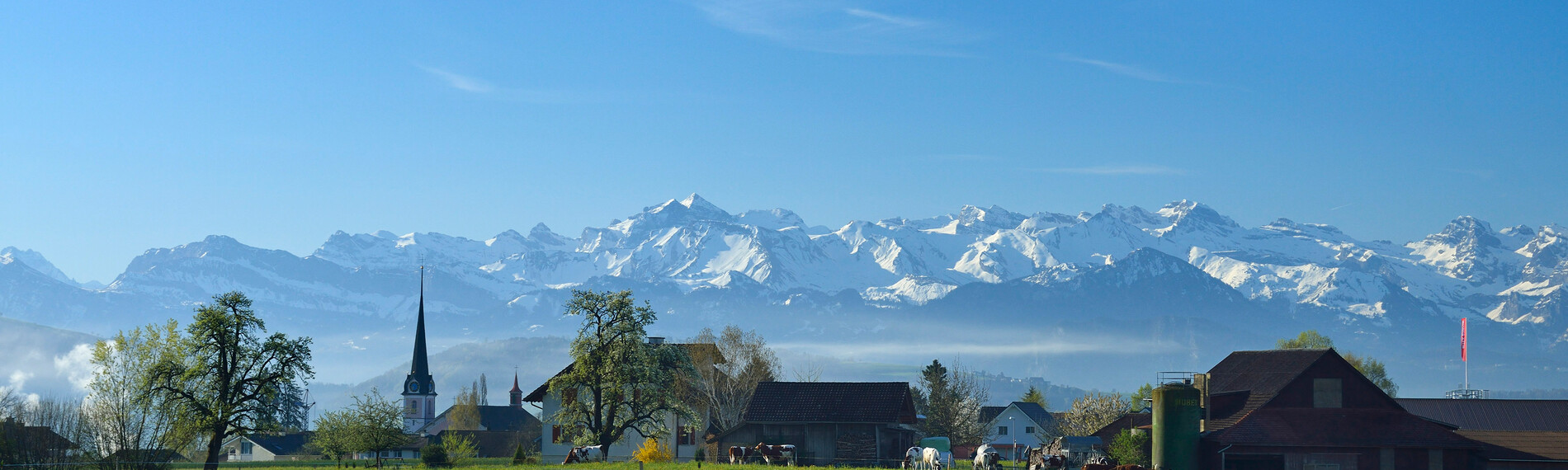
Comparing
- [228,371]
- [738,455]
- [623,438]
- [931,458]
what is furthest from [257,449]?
[931,458]

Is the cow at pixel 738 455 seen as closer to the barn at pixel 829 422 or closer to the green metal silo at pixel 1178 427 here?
the barn at pixel 829 422

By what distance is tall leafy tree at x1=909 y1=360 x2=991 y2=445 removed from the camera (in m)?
114

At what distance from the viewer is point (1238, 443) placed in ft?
231

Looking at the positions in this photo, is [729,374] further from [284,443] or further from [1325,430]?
[284,443]

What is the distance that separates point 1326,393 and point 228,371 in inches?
2169

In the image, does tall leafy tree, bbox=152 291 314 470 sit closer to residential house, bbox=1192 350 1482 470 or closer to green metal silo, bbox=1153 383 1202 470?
green metal silo, bbox=1153 383 1202 470

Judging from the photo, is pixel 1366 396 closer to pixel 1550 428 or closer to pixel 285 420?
pixel 1550 428

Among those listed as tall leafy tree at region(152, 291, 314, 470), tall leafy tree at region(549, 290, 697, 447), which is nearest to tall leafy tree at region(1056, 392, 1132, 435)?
tall leafy tree at region(549, 290, 697, 447)

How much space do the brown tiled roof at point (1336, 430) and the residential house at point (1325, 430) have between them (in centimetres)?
4

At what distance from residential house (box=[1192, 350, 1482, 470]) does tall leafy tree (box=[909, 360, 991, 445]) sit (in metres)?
38.4

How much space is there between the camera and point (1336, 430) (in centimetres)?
7188

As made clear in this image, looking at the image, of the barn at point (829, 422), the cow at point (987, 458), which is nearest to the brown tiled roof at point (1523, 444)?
the cow at point (987, 458)

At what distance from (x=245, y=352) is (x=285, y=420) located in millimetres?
4483

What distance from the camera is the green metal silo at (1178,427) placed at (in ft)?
231
